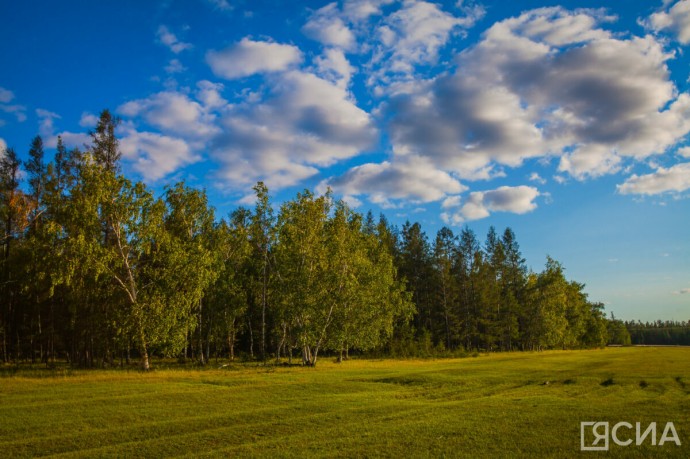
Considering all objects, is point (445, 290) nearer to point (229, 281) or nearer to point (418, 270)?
point (418, 270)

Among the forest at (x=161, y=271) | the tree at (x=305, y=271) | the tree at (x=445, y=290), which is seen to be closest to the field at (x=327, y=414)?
the forest at (x=161, y=271)

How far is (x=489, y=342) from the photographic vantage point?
102562 millimetres

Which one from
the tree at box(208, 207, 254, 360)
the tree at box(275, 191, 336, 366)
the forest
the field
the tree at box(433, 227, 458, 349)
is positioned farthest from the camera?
the tree at box(433, 227, 458, 349)

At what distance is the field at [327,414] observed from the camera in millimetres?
14664

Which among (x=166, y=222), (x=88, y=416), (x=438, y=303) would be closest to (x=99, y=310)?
(x=166, y=222)

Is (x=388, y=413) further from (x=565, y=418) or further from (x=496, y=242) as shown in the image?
(x=496, y=242)

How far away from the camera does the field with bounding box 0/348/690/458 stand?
14.7 m

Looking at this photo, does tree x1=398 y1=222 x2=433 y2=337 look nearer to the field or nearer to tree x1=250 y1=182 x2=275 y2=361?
tree x1=250 y1=182 x2=275 y2=361

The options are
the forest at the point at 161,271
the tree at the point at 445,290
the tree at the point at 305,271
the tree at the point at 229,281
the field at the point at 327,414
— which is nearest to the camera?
the field at the point at 327,414

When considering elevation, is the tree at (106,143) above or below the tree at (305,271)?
above

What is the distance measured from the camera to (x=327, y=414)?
20859mm

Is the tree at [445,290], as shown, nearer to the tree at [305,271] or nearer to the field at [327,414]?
the tree at [305,271]

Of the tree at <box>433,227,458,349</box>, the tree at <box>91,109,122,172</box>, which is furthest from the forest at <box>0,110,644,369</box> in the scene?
the tree at <box>433,227,458,349</box>

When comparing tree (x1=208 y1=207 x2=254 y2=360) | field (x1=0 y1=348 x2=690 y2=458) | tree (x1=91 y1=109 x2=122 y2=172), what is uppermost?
tree (x1=91 y1=109 x2=122 y2=172)
